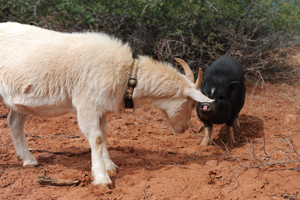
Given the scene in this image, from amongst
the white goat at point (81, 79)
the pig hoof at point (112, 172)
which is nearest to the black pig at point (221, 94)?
the white goat at point (81, 79)

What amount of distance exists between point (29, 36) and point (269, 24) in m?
6.83

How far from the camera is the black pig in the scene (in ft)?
15.3

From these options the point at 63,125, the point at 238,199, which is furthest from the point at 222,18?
the point at 238,199

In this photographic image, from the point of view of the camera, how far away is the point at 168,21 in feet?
24.1

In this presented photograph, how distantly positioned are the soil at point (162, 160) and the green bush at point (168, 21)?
1781 mm

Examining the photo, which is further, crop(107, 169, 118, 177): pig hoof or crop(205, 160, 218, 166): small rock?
crop(205, 160, 218, 166): small rock

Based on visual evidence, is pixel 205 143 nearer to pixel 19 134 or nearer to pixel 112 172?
pixel 112 172

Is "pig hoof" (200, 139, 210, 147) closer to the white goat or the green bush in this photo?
the white goat

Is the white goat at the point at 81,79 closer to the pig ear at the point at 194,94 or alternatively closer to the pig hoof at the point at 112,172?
the pig ear at the point at 194,94

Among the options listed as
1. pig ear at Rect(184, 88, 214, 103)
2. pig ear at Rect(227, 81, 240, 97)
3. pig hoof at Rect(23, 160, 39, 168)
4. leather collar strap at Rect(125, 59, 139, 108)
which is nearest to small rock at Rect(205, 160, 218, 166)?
pig ear at Rect(184, 88, 214, 103)

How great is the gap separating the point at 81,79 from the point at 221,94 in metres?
2.43

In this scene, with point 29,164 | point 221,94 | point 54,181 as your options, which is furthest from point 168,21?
point 54,181

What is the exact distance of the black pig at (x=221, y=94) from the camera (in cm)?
466

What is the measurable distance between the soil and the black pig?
19.0 inches
